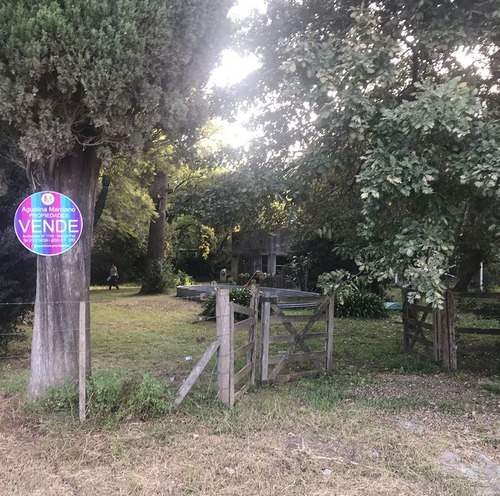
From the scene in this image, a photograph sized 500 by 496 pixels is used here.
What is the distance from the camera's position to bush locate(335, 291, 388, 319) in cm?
1548

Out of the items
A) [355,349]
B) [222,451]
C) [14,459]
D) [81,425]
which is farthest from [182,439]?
[355,349]

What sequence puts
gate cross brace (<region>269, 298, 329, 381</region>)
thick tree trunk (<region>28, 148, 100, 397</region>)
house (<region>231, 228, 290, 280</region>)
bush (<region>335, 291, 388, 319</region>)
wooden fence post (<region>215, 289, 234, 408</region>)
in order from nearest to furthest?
wooden fence post (<region>215, 289, 234, 408</region>) → thick tree trunk (<region>28, 148, 100, 397</region>) → gate cross brace (<region>269, 298, 329, 381</region>) → bush (<region>335, 291, 388, 319</region>) → house (<region>231, 228, 290, 280</region>)

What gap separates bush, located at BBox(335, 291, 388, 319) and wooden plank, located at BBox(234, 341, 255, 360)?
31.1 feet

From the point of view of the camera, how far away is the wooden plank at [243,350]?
583 centimetres

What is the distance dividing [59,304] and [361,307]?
1169cm

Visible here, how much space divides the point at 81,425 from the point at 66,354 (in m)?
1.14

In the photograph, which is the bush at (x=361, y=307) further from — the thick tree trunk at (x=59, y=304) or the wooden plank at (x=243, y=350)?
the thick tree trunk at (x=59, y=304)

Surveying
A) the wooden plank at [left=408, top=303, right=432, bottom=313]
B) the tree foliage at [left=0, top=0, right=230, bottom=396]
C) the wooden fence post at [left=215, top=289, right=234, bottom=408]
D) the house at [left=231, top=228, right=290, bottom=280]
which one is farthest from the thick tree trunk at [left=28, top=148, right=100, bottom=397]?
the house at [left=231, top=228, right=290, bottom=280]

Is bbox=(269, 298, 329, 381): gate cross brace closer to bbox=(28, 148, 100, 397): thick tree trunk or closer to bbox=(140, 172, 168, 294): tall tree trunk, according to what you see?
bbox=(28, 148, 100, 397): thick tree trunk

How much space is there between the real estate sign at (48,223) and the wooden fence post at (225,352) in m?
1.91

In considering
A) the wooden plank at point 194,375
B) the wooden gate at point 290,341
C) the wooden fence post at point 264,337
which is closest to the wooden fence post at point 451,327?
the wooden gate at point 290,341

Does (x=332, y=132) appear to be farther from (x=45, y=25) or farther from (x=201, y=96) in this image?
(x=45, y=25)

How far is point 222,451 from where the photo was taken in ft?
14.2

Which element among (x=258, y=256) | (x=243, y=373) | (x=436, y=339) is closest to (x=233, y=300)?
(x=436, y=339)
